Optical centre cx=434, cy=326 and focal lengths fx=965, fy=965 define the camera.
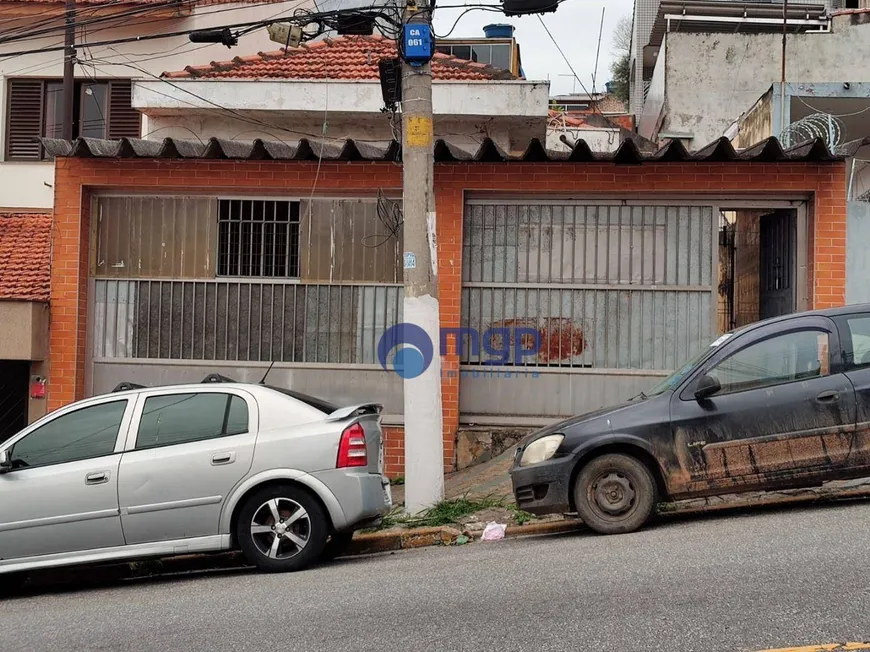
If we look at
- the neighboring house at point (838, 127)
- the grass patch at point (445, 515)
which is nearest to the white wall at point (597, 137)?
the neighboring house at point (838, 127)

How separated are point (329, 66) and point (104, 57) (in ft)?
30.3

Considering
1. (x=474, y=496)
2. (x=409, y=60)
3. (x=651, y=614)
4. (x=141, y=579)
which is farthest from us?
(x=474, y=496)

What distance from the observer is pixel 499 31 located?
29.9m

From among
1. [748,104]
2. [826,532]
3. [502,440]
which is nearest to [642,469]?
[826,532]

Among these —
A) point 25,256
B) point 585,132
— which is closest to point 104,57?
point 585,132

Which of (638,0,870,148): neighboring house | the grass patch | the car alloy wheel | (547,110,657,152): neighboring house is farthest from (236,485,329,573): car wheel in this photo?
(638,0,870,148): neighboring house

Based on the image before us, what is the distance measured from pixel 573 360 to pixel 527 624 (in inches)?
255

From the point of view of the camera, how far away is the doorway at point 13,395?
1212cm

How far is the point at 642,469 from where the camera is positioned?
309 inches

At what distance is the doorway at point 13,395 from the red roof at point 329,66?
19.2 feet

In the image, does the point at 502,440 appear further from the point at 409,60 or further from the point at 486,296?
the point at 409,60

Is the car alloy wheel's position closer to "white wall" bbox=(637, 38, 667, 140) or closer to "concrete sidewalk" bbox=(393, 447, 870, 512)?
"concrete sidewalk" bbox=(393, 447, 870, 512)

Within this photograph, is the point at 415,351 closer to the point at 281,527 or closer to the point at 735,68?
the point at 281,527

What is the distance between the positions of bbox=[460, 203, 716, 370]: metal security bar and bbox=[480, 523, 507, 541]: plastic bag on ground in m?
3.27
